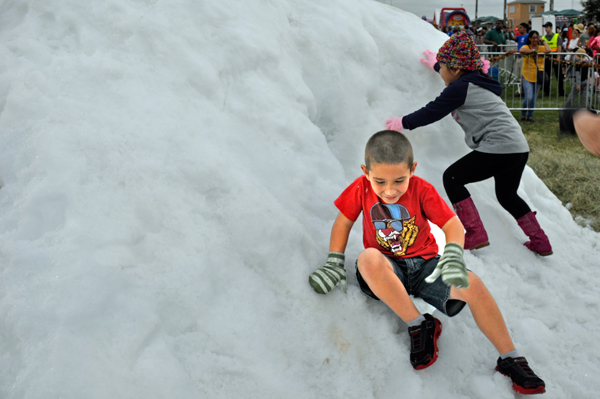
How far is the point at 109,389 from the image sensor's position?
4.88ft

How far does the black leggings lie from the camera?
2.85m

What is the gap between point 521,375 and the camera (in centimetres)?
192

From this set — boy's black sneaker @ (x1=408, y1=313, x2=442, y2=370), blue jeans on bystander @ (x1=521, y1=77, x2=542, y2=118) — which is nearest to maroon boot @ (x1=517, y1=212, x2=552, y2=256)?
boy's black sneaker @ (x1=408, y1=313, x2=442, y2=370)

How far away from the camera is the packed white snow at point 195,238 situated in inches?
63.0

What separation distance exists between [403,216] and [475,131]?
3.75 feet

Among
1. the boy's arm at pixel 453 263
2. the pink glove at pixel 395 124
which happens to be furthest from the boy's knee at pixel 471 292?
the pink glove at pixel 395 124

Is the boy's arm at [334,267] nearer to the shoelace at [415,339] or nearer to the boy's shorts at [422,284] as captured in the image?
the boy's shorts at [422,284]

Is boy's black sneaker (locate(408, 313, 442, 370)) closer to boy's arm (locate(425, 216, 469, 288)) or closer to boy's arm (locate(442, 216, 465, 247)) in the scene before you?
boy's arm (locate(425, 216, 469, 288))

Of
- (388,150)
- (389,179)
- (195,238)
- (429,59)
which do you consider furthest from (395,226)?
(429,59)

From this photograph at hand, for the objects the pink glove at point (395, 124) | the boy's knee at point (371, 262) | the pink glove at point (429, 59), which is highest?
the pink glove at point (429, 59)

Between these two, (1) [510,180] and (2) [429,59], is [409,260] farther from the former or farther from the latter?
(2) [429,59]

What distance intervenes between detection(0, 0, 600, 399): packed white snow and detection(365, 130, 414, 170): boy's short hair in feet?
1.66

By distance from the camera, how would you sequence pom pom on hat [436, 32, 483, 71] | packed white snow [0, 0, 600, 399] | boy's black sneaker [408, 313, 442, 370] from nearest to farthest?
packed white snow [0, 0, 600, 399] < boy's black sneaker [408, 313, 442, 370] < pom pom on hat [436, 32, 483, 71]

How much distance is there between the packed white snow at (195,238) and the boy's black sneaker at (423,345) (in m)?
0.06
